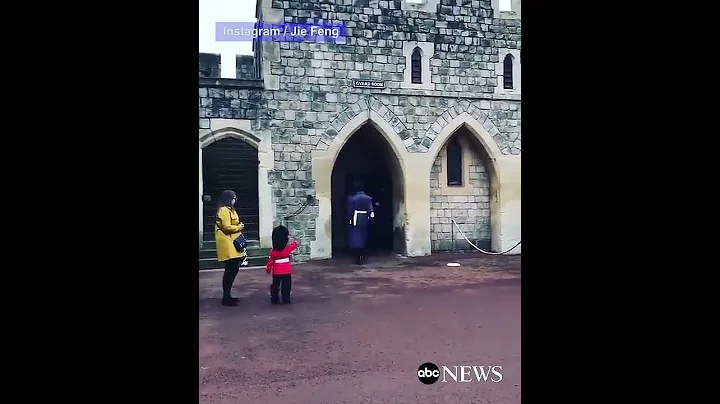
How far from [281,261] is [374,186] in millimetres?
1354

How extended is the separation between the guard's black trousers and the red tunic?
0.04m

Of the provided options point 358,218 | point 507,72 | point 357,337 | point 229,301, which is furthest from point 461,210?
point 229,301

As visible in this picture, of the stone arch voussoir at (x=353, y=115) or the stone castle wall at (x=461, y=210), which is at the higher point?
the stone arch voussoir at (x=353, y=115)

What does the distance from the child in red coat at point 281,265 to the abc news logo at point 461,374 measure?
2.88 feet

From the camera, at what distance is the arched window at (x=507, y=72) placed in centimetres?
253

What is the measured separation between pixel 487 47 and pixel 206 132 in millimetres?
1813

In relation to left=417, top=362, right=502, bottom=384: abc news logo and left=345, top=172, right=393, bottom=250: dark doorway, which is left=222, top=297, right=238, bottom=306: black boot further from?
left=345, top=172, right=393, bottom=250: dark doorway

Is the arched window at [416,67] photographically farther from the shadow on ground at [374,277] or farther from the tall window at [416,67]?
the shadow on ground at [374,277]

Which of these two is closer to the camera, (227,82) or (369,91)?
(227,82)

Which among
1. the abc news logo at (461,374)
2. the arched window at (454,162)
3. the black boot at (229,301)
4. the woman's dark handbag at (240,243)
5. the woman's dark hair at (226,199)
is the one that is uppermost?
the arched window at (454,162)

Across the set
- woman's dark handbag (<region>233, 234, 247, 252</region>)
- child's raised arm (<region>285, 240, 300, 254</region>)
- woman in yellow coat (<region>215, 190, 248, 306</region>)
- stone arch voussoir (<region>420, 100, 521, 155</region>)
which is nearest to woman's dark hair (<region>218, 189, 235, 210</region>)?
woman in yellow coat (<region>215, 190, 248, 306</region>)

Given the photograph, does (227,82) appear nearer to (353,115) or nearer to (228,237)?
(228,237)

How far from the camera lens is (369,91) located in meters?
3.13

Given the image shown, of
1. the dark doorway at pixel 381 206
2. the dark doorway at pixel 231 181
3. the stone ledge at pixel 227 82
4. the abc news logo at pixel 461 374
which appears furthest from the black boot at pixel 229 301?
the dark doorway at pixel 381 206
